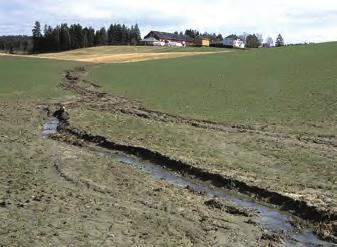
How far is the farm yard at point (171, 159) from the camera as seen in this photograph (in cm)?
1259

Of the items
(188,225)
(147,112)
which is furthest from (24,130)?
(188,225)

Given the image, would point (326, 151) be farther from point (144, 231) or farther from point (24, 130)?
point (24, 130)

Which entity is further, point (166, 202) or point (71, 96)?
point (71, 96)

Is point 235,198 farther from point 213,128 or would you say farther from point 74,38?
point 74,38

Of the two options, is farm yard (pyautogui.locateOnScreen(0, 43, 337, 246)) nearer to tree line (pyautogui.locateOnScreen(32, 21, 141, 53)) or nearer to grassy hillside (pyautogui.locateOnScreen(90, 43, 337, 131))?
grassy hillside (pyautogui.locateOnScreen(90, 43, 337, 131))

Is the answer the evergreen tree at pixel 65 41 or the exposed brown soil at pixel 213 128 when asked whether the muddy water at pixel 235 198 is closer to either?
the exposed brown soil at pixel 213 128

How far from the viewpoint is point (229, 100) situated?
35750mm

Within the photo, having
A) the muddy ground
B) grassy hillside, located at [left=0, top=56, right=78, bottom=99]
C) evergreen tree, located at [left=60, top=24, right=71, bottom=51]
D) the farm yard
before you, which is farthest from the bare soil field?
the muddy ground

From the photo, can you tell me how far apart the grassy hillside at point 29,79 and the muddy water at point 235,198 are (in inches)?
823

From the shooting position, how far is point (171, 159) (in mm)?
19953

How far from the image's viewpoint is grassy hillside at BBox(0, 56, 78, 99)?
1649 inches

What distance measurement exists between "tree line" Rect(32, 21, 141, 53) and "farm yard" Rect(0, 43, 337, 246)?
105953 mm

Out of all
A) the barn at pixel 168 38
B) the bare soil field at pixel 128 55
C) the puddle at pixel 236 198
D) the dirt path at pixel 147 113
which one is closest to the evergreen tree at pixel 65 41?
the bare soil field at pixel 128 55

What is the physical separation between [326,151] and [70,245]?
1289 centimetres
